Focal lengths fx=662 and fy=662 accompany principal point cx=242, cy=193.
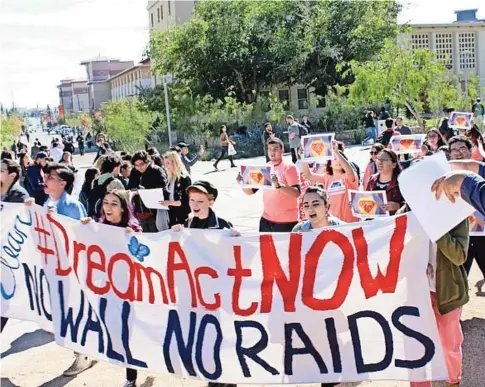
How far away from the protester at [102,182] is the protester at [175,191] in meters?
0.73

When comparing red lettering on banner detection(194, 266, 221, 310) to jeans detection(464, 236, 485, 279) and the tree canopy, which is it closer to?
jeans detection(464, 236, 485, 279)

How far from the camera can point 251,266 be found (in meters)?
4.42

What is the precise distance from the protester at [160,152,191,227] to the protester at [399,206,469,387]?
3751 millimetres

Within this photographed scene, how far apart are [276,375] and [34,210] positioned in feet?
8.86

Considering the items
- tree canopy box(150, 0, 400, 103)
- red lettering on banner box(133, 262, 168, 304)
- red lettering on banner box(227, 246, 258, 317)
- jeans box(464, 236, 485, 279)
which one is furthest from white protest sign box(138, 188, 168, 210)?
tree canopy box(150, 0, 400, 103)

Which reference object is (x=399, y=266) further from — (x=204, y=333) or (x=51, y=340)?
(x=51, y=340)

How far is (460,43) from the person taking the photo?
58.0 meters

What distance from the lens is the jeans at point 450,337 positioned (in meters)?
4.19

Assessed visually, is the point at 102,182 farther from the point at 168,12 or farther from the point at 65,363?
the point at 168,12

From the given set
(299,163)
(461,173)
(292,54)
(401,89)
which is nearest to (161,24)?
(292,54)

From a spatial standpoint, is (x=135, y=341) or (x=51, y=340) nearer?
(x=135, y=341)

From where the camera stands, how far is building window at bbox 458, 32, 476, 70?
57594 mm

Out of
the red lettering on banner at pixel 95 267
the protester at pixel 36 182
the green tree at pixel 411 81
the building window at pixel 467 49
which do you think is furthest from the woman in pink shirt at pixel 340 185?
the building window at pixel 467 49

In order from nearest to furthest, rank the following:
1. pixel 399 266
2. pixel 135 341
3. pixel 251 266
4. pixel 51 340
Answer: pixel 399 266 < pixel 251 266 < pixel 135 341 < pixel 51 340
